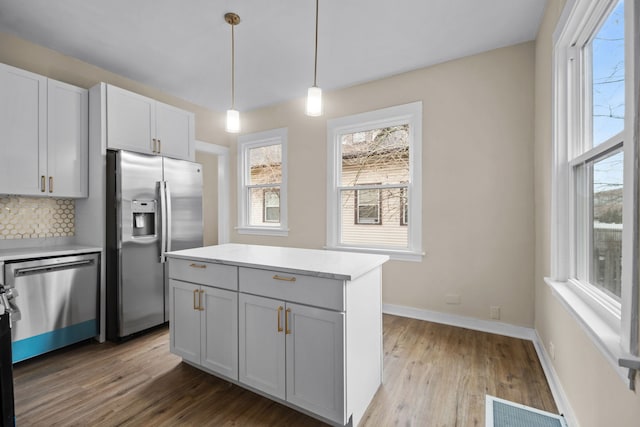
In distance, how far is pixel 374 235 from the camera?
11.8 ft

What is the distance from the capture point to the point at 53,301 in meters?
2.55

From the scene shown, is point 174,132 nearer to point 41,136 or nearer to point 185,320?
point 41,136

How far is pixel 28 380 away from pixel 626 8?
12.7ft

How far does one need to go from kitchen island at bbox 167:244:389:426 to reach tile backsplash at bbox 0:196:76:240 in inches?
65.3

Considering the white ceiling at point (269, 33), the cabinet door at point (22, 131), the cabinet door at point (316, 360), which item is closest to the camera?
the cabinet door at point (316, 360)

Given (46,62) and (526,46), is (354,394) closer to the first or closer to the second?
(526,46)

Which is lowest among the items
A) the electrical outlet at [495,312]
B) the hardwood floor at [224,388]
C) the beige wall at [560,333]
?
the hardwood floor at [224,388]

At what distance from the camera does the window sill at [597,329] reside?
1023 mm

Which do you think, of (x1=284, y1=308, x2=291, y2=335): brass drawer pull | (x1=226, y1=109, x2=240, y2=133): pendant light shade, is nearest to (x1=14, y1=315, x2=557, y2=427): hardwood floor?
(x1=284, y1=308, x2=291, y2=335): brass drawer pull

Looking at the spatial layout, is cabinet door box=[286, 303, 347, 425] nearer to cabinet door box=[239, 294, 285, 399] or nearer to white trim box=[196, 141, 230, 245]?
cabinet door box=[239, 294, 285, 399]

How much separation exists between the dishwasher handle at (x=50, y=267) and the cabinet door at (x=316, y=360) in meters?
2.20

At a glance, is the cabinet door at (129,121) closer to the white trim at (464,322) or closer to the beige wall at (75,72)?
the beige wall at (75,72)

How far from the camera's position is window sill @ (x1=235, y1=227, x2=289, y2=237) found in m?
4.29

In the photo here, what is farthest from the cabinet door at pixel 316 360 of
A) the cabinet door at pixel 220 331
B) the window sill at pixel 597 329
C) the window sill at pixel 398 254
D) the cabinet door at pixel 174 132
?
the cabinet door at pixel 174 132
